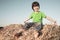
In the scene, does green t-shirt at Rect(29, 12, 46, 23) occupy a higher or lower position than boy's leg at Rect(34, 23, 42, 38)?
higher

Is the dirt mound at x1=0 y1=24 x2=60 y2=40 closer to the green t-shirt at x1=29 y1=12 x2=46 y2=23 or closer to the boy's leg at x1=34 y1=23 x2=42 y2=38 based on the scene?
the boy's leg at x1=34 y1=23 x2=42 y2=38

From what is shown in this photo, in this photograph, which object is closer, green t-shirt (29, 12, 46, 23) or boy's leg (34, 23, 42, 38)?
boy's leg (34, 23, 42, 38)

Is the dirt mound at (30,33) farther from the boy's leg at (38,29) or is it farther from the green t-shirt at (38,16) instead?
the green t-shirt at (38,16)

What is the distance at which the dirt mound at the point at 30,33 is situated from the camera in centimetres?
228

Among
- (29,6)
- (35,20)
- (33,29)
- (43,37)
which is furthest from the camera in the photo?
(29,6)

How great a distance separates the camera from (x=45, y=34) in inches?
90.4

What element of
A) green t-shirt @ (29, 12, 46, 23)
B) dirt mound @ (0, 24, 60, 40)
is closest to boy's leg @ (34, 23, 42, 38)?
dirt mound @ (0, 24, 60, 40)

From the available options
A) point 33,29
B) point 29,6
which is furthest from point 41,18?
point 29,6

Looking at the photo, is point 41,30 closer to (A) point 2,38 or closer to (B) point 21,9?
(A) point 2,38

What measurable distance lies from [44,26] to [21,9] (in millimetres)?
837

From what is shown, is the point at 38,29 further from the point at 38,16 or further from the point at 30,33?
the point at 38,16

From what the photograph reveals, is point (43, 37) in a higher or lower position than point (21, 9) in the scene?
lower

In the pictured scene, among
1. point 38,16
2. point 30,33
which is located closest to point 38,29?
point 30,33

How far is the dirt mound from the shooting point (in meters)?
2.28
